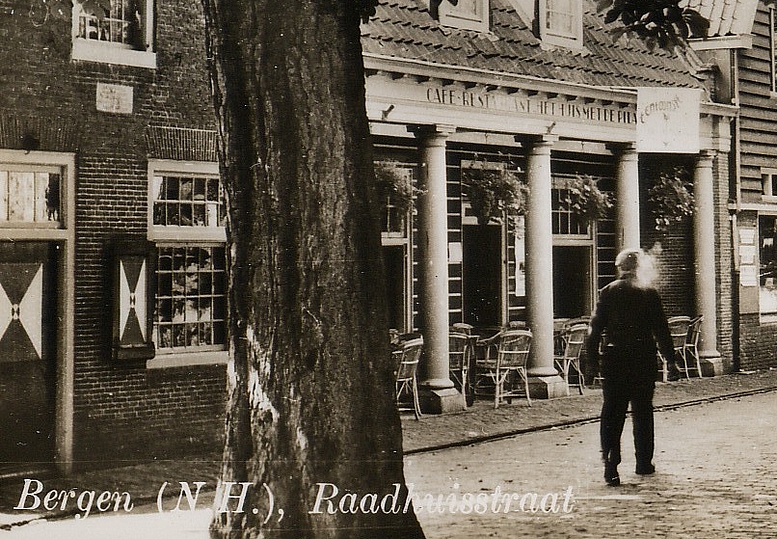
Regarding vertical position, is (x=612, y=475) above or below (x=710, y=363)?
below

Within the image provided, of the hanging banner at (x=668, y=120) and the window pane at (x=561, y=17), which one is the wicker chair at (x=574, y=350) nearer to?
the hanging banner at (x=668, y=120)

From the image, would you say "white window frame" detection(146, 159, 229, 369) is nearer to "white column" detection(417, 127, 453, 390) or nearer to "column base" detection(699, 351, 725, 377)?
"white column" detection(417, 127, 453, 390)

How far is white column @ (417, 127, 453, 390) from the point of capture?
47.6ft

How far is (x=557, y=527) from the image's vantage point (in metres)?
7.86

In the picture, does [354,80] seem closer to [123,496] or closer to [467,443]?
[123,496]

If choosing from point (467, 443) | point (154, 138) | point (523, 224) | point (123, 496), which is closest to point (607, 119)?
point (523, 224)

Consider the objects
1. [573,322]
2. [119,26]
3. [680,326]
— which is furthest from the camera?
[680,326]

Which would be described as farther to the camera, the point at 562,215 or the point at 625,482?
the point at 562,215

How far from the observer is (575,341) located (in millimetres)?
16109

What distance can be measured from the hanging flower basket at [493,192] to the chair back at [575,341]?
6.06ft

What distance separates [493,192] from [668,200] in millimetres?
3741

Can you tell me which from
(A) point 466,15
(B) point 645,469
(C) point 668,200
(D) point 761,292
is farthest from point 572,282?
(B) point 645,469

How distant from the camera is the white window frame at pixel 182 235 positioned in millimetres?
11812

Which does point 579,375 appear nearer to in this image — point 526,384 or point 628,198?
point 526,384
